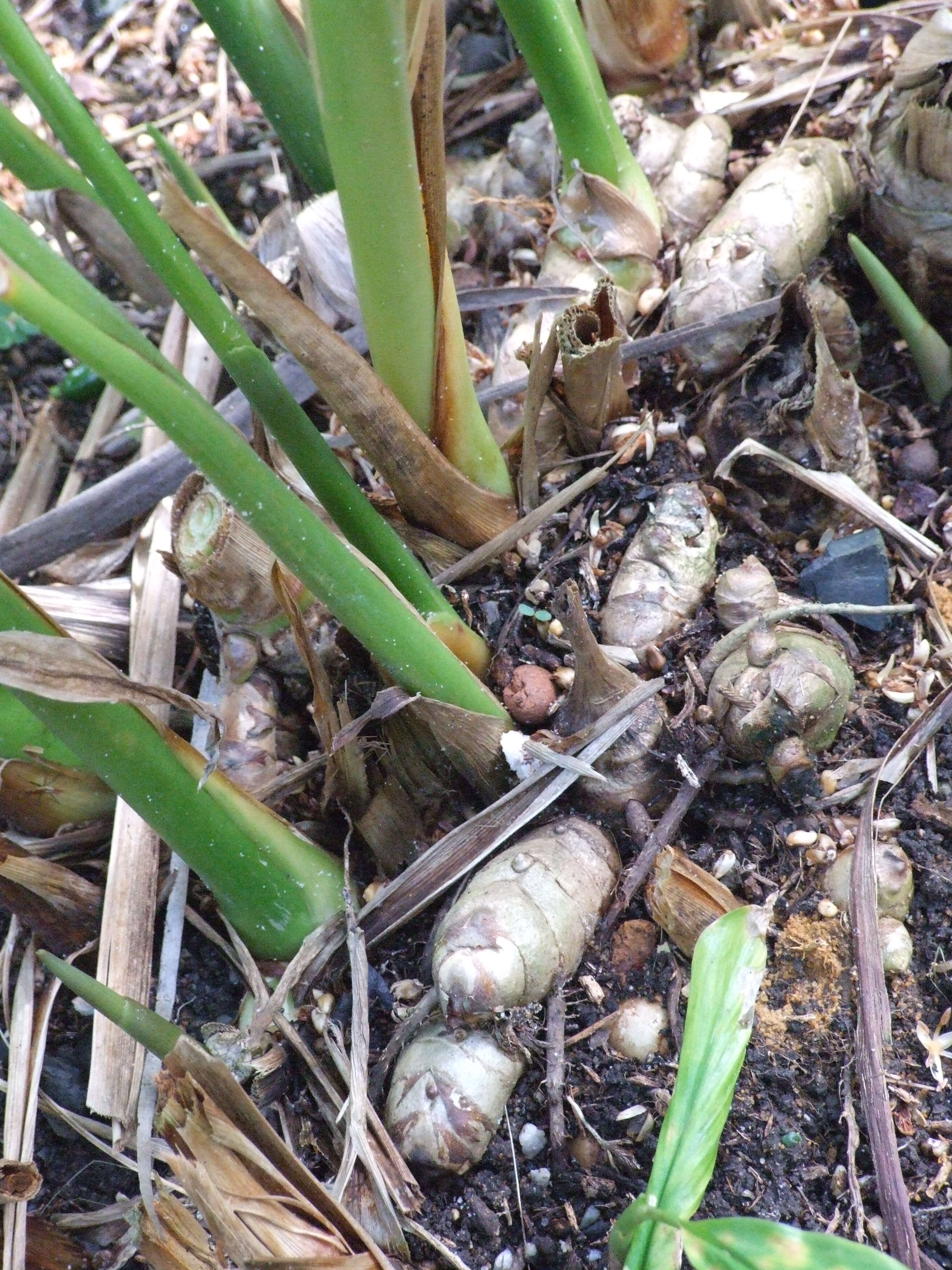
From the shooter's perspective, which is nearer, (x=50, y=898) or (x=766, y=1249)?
(x=766, y=1249)

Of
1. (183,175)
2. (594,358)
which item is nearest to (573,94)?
(594,358)

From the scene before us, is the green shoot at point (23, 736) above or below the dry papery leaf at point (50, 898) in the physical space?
above

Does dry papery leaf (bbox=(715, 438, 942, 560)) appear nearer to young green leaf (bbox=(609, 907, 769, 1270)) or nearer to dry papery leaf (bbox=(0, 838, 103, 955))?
young green leaf (bbox=(609, 907, 769, 1270))

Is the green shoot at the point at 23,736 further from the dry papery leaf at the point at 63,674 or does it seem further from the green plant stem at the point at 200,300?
the green plant stem at the point at 200,300

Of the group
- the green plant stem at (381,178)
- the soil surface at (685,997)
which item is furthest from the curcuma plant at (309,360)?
the soil surface at (685,997)

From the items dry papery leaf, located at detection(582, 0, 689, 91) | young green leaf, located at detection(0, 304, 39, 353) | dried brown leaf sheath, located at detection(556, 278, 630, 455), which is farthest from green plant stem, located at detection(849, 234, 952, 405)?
young green leaf, located at detection(0, 304, 39, 353)

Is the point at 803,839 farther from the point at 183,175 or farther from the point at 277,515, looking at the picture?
the point at 183,175
